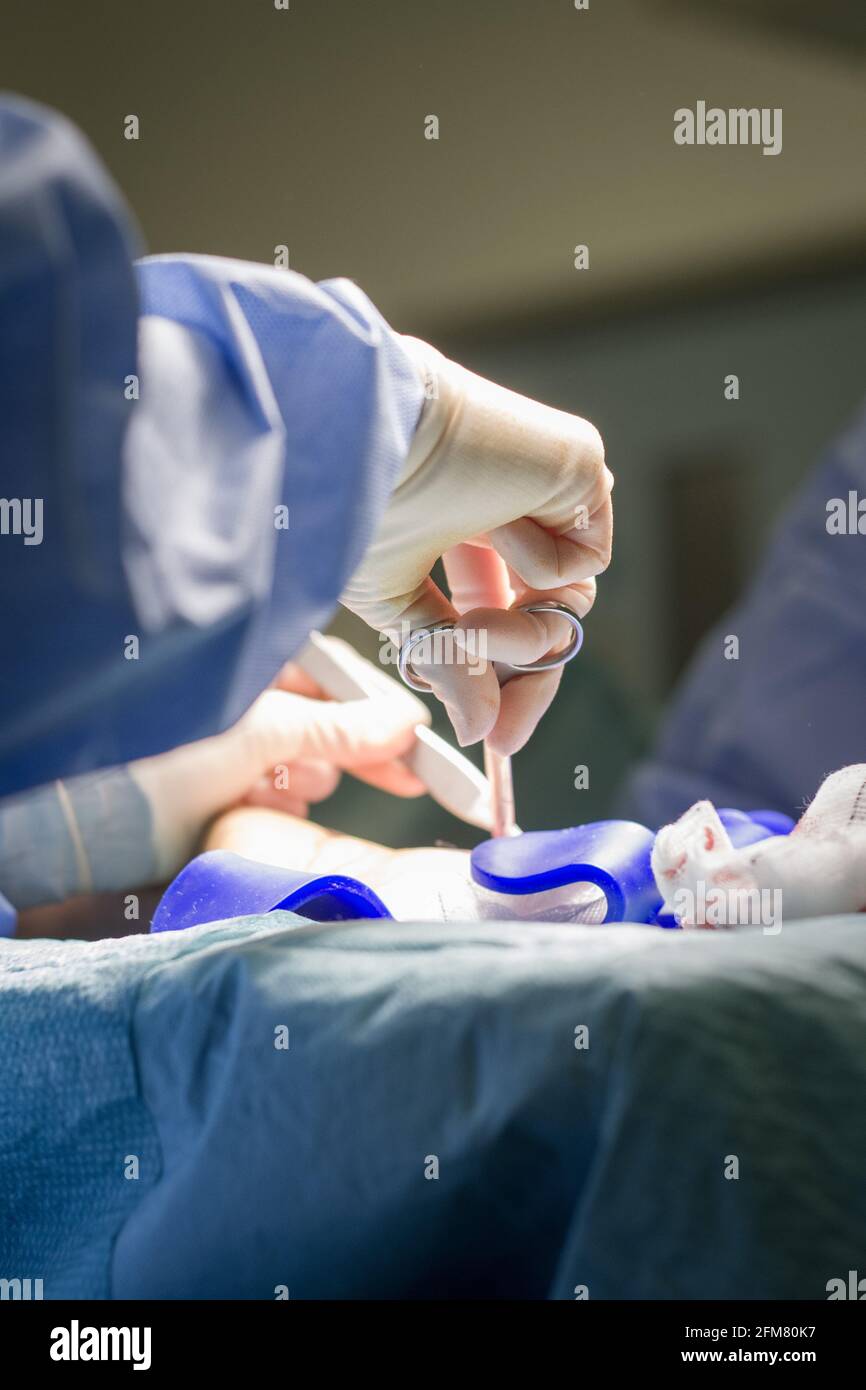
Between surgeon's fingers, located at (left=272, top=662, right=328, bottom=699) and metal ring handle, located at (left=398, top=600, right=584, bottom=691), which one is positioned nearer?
metal ring handle, located at (left=398, top=600, right=584, bottom=691)

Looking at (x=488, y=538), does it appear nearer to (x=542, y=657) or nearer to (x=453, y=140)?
(x=542, y=657)

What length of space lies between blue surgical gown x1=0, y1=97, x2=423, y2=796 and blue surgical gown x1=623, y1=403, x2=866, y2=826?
81 cm

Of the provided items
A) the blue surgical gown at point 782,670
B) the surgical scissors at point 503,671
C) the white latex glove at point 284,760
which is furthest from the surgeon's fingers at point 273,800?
the blue surgical gown at point 782,670

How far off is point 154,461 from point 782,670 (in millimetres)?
1082

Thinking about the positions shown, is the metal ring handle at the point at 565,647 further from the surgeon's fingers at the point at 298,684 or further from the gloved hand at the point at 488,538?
the surgeon's fingers at the point at 298,684

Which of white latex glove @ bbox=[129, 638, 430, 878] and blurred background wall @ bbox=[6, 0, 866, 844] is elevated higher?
blurred background wall @ bbox=[6, 0, 866, 844]

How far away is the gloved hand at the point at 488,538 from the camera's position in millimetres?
589

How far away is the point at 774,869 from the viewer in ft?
1.81

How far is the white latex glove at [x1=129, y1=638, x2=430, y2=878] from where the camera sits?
2.60 ft

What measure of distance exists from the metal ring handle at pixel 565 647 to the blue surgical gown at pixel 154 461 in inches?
6.5

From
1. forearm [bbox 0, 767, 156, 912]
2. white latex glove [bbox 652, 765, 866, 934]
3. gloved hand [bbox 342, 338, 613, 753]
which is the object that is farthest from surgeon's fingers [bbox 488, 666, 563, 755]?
forearm [bbox 0, 767, 156, 912]

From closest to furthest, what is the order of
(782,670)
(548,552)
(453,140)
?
1. (548,552)
2. (453,140)
3. (782,670)

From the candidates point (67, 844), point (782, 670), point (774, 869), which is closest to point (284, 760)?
point (67, 844)

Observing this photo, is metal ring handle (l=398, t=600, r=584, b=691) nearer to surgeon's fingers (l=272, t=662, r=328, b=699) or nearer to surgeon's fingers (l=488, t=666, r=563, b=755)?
surgeon's fingers (l=488, t=666, r=563, b=755)
